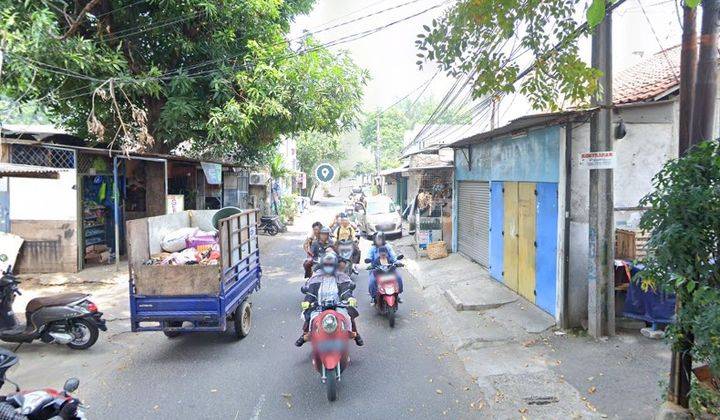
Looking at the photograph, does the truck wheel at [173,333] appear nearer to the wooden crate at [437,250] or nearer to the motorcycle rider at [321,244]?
the motorcycle rider at [321,244]

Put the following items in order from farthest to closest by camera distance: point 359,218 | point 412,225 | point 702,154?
point 359,218, point 412,225, point 702,154

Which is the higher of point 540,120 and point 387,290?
point 540,120

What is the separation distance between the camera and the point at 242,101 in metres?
11.5

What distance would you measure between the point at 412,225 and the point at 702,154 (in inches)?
622

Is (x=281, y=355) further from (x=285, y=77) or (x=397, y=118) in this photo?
(x=397, y=118)

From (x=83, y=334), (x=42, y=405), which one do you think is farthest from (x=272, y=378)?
(x=83, y=334)

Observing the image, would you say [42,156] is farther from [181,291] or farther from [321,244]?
[181,291]

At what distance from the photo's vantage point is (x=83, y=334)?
20.1 feet

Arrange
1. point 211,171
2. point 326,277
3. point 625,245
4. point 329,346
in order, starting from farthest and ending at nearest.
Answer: point 211,171
point 625,245
point 326,277
point 329,346

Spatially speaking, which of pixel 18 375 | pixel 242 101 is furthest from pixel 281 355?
pixel 242 101

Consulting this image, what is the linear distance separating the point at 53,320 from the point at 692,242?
6930 mm

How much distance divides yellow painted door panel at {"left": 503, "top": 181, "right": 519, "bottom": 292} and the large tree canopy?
5620 mm

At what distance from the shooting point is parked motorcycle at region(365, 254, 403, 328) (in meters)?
7.14

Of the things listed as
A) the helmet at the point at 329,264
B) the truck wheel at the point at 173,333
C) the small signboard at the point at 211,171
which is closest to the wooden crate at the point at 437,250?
the helmet at the point at 329,264
